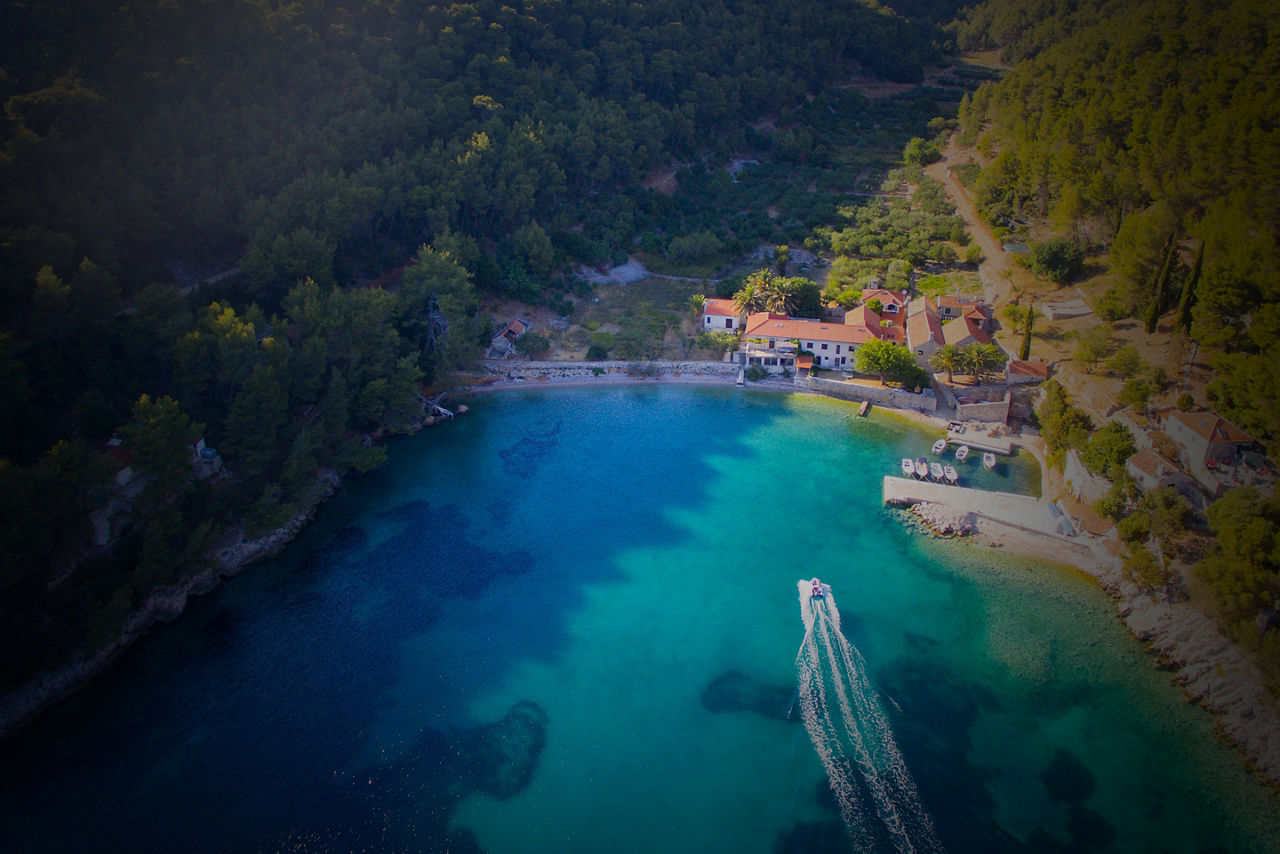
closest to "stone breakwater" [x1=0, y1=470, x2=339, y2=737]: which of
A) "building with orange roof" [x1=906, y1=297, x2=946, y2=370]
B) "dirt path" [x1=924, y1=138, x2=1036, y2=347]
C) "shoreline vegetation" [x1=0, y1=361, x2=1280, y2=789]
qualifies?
"shoreline vegetation" [x1=0, y1=361, x2=1280, y2=789]

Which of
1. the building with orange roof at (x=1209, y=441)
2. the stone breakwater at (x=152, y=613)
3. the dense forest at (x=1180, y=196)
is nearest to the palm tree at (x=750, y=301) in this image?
the dense forest at (x=1180, y=196)

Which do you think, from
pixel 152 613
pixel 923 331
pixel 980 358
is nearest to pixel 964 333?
pixel 923 331

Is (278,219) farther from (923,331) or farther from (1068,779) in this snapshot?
(1068,779)

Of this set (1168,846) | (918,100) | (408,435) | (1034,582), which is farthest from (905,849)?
(918,100)

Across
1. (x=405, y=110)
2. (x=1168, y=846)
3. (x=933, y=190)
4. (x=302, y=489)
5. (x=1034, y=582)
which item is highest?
(x=405, y=110)

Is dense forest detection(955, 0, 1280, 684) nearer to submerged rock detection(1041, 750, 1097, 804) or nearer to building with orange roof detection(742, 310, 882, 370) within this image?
submerged rock detection(1041, 750, 1097, 804)

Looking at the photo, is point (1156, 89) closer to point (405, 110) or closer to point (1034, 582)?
point (1034, 582)
